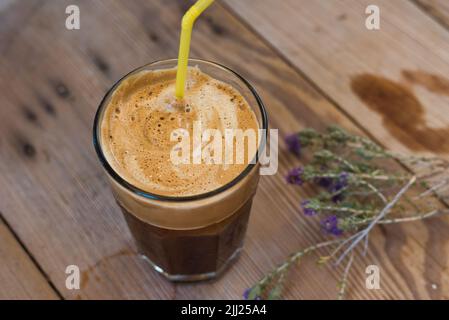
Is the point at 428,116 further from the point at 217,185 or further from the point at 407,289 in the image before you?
the point at 217,185

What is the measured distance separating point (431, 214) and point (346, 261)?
0.18 metres

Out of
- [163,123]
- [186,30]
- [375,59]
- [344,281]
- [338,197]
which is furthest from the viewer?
[375,59]

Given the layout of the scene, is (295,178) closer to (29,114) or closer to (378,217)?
(378,217)

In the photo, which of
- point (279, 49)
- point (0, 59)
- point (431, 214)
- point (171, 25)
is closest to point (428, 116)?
point (431, 214)

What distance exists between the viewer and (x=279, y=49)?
1.28m

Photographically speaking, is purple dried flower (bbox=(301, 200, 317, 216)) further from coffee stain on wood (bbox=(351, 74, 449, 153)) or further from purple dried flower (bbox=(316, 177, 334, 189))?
coffee stain on wood (bbox=(351, 74, 449, 153))

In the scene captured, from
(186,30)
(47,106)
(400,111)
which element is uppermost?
(186,30)

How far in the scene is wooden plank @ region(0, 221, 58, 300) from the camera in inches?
41.9

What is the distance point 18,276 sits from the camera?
1074mm

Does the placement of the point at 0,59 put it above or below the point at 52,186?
above

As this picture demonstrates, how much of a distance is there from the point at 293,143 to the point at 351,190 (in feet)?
0.48

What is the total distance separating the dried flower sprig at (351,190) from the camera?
1080mm

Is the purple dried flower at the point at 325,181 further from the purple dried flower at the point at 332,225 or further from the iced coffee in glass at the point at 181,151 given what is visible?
the iced coffee in glass at the point at 181,151

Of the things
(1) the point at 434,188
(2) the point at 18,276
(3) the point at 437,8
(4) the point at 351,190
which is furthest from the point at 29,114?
(3) the point at 437,8
